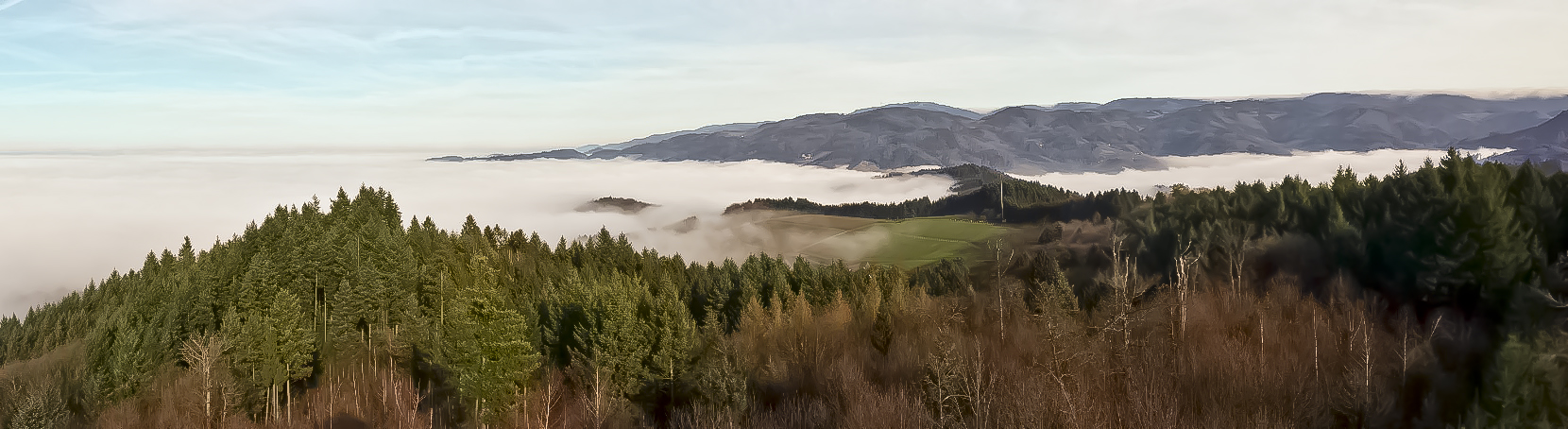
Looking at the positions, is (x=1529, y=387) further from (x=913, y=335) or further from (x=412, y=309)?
(x=412, y=309)

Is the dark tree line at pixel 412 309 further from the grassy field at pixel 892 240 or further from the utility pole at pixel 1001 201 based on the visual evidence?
the utility pole at pixel 1001 201

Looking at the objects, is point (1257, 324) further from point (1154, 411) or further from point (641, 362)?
point (641, 362)

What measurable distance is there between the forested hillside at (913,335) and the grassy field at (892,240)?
4901 cm

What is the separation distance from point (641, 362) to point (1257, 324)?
39000mm

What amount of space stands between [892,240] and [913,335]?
325ft

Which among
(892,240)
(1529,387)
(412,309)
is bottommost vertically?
(892,240)

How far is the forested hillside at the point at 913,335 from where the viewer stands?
3838 cm

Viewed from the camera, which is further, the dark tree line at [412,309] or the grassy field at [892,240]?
the grassy field at [892,240]

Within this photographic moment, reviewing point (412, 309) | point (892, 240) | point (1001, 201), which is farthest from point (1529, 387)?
point (1001, 201)

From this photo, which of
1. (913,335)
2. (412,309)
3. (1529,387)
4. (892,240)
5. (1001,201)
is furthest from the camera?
(1001,201)

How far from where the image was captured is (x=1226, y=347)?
1853 inches

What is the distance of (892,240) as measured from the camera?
16900 cm

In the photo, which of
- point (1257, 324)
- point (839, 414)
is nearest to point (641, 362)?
point (839, 414)

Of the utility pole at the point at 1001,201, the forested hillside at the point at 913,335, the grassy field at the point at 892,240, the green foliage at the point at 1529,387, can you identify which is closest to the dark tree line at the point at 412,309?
the forested hillside at the point at 913,335
